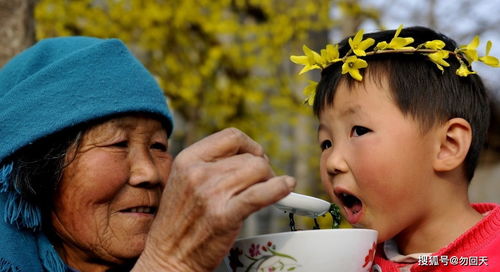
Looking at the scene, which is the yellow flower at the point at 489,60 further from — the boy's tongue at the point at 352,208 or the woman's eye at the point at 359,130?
the boy's tongue at the point at 352,208

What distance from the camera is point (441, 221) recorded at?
1822 millimetres

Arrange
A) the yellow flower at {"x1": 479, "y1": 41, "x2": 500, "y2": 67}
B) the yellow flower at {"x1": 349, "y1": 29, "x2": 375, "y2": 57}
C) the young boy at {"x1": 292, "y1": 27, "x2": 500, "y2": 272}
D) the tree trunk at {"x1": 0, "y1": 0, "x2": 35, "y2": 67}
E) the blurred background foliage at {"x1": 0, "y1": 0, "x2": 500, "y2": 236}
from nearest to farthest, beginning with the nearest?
the young boy at {"x1": 292, "y1": 27, "x2": 500, "y2": 272} < the yellow flower at {"x1": 349, "y1": 29, "x2": 375, "y2": 57} < the yellow flower at {"x1": 479, "y1": 41, "x2": 500, "y2": 67} < the tree trunk at {"x1": 0, "y1": 0, "x2": 35, "y2": 67} < the blurred background foliage at {"x1": 0, "y1": 0, "x2": 500, "y2": 236}

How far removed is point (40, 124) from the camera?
175cm

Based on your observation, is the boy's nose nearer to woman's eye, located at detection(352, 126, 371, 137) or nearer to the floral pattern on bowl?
woman's eye, located at detection(352, 126, 371, 137)

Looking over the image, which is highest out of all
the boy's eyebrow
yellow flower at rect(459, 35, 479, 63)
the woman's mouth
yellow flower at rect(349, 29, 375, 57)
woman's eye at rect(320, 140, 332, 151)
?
yellow flower at rect(459, 35, 479, 63)

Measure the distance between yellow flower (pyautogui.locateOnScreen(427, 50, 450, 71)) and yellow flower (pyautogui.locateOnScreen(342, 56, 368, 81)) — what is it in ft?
0.74

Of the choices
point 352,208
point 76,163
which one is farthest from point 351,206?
point 76,163

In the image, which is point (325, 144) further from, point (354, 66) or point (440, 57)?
point (440, 57)

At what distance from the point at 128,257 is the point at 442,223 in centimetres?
99

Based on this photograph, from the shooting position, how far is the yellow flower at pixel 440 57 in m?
1.83

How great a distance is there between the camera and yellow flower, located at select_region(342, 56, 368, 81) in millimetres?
1800

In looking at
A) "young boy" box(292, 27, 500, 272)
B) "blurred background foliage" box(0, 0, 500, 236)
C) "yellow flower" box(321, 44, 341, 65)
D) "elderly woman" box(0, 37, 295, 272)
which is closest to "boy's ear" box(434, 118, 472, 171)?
"young boy" box(292, 27, 500, 272)

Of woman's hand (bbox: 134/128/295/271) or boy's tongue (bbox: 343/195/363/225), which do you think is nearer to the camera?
woman's hand (bbox: 134/128/295/271)

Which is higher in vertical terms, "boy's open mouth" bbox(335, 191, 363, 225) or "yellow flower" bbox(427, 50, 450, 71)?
"yellow flower" bbox(427, 50, 450, 71)
